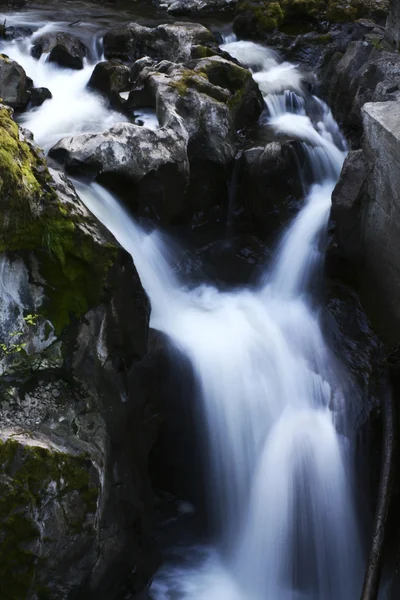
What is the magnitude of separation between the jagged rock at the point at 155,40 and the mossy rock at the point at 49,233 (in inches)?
280

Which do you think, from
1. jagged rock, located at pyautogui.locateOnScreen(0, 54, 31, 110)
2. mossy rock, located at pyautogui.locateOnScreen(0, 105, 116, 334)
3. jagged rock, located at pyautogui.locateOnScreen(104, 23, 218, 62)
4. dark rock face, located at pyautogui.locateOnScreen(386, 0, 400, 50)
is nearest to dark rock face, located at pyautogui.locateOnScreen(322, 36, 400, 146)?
dark rock face, located at pyautogui.locateOnScreen(386, 0, 400, 50)

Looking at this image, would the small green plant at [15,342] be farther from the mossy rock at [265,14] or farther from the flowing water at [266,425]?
the mossy rock at [265,14]

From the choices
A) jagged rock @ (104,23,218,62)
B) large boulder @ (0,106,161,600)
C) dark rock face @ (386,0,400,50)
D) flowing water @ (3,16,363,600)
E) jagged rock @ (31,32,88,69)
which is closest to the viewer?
large boulder @ (0,106,161,600)

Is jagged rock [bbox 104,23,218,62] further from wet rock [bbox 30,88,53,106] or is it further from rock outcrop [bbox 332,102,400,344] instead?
rock outcrop [bbox 332,102,400,344]

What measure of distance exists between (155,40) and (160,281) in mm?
6686

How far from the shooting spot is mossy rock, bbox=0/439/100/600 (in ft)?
11.4

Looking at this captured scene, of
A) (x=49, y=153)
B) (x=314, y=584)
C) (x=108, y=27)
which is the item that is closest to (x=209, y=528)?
(x=314, y=584)

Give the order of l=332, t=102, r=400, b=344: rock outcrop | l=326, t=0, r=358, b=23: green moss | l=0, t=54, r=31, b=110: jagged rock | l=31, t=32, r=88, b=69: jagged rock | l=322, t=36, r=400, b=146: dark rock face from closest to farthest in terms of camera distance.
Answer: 1. l=332, t=102, r=400, b=344: rock outcrop
2. l=0, t=54, r=31, b=110: jagged rock
3. l=322, t=36, r=400, b=146: dark rock face
4. l=31, t=32, r=88, b=69: jagged rock
5. l=326, t=0, r=358, b=23: green moss

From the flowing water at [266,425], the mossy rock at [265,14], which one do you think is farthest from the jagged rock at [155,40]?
the flowing water at [266,425]

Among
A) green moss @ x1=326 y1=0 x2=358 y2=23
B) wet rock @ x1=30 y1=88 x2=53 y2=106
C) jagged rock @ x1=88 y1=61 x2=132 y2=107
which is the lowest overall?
wet rock @ x1=30 y1=88 x2=53 y2=106

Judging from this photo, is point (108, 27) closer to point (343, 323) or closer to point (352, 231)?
point (352, 231)

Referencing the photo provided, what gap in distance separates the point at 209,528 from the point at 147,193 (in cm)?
355

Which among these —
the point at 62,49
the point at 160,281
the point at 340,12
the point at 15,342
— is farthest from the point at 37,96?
the point at 340,12

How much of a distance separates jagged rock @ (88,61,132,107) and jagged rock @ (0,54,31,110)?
1262 mm
